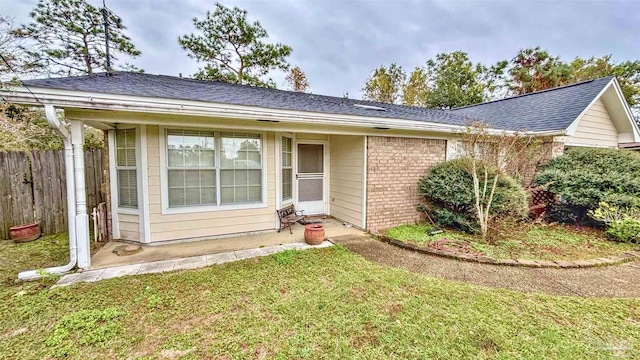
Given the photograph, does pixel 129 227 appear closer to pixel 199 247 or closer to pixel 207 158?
pixel 199 247

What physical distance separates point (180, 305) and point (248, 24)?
17.7 m

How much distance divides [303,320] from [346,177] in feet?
14.0

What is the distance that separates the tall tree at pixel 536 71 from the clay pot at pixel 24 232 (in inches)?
1023

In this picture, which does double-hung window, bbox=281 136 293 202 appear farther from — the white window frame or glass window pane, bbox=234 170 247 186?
glass window pane, bbox=234 170 247 186

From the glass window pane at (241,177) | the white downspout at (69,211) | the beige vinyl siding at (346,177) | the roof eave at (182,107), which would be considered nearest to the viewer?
the roof eave at (182,107)

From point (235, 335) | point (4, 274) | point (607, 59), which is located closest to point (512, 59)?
point (607, 59)

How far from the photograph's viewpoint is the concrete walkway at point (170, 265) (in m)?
3.52

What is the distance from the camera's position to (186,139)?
489 cm

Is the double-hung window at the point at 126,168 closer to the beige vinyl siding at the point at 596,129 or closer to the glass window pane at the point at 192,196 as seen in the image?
the glass window pane at the point at 192,196

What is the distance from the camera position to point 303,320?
2.60 metres

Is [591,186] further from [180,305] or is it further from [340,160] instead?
[180,305]

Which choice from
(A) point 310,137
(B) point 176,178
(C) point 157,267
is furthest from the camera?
(A) point 310,137

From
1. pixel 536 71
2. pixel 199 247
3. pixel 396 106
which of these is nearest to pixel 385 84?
pixel 536 71

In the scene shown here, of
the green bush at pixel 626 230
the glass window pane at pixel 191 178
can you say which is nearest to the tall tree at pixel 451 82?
the green bush at pixel 626 230
